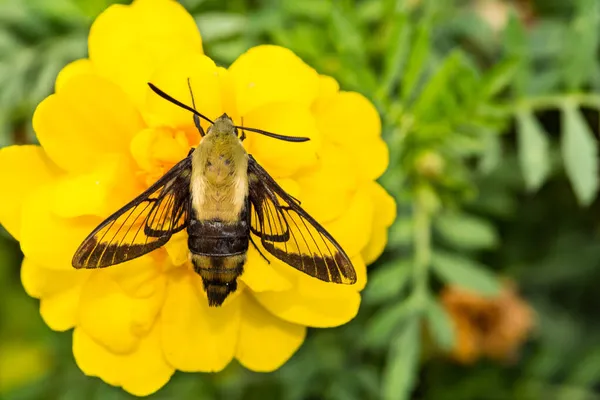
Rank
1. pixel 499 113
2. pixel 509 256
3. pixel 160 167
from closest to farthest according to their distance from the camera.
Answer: pixel 160 167
pixel 499 113
pixel 509 256

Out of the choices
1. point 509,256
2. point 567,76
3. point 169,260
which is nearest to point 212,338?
point 169,260

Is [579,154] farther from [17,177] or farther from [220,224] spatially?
[17,177]

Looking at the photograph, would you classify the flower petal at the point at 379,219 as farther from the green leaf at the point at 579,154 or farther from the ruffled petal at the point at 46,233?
the green leaf at the point at 579,154

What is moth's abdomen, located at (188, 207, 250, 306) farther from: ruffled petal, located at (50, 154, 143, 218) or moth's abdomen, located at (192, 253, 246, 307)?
ruffled petal, located at (50, 154, 143, 218)

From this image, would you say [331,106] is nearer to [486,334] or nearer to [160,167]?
[160,167]

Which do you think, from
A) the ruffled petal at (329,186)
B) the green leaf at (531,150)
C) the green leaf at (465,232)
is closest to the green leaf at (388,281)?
the green leaf at (465,232)

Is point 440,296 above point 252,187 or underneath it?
underneath

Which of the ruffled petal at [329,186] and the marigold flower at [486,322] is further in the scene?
the marigold flower at [486,322]
